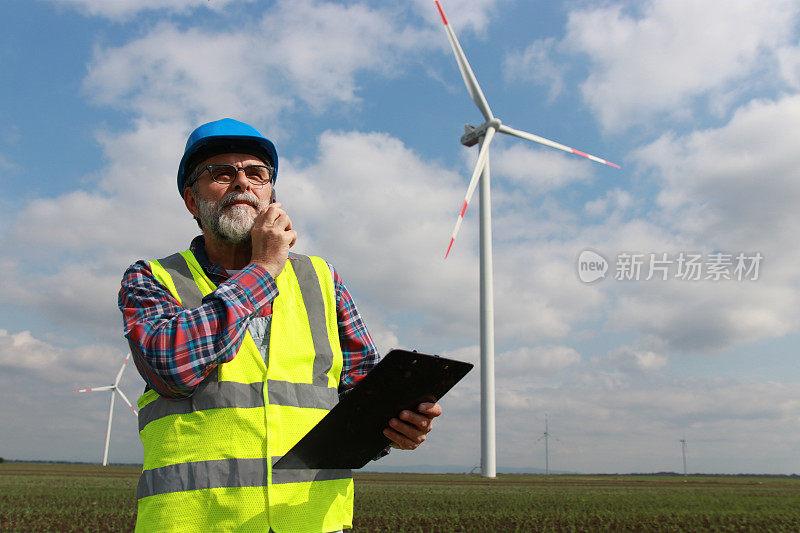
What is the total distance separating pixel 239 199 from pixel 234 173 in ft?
0.66

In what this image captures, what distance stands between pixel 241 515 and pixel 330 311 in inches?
47.6

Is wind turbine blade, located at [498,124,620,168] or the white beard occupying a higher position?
wind turbine blade, located at [498,124,620,168]

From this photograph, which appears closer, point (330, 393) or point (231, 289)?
point (231, 289)

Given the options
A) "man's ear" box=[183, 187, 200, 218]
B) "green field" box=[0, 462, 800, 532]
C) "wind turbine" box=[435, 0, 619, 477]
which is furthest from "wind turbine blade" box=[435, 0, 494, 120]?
"man's ear" box=[183, 187, 200, 218]

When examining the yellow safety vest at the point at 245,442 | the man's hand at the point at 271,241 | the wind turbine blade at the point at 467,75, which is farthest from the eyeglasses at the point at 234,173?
the wind turbine blade at the point at 467,75

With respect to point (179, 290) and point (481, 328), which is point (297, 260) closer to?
point (179, 290)

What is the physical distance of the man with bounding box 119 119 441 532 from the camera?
2.89m

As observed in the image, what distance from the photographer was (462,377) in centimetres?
296

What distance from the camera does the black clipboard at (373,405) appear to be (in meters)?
2.75

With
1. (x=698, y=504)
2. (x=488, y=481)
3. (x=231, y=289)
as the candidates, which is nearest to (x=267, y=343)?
(x=231, y=289)

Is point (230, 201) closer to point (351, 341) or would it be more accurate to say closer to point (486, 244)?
point (351, 341)

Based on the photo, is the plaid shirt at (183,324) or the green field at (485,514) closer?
the plaid shirt at (183,324)

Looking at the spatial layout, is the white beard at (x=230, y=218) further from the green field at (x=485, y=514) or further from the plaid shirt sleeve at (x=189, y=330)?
the green field at (x=485, y=514)

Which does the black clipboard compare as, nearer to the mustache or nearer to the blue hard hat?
the mustache
